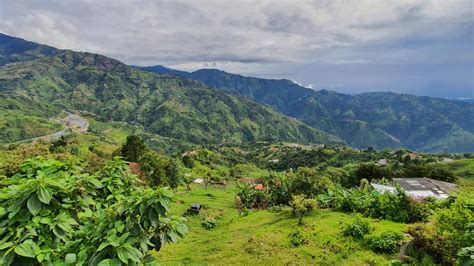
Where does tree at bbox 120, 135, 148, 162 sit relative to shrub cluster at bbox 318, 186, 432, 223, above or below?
below

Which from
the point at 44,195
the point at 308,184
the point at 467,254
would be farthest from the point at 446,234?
the point at 308,184

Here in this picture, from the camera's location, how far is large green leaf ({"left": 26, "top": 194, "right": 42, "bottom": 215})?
16.8 ft

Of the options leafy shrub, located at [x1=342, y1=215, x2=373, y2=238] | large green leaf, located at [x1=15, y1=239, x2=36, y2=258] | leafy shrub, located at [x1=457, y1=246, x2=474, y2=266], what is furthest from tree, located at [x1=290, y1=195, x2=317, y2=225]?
large green leaf, located at [x1=15, y1=239, x2=36, y2=258]

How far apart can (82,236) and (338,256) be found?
1766cm

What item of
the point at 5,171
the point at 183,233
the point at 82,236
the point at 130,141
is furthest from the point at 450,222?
the point at 130,141

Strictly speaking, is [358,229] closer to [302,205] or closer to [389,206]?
[389,206]

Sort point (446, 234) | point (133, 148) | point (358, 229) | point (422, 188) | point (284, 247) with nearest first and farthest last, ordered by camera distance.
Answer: point (446, 234) < point (358, 229) < point (284, 247) < point (422, 188) < point (133, 148)

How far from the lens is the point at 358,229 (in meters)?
22.2

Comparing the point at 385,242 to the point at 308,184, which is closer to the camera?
the point at 385,242

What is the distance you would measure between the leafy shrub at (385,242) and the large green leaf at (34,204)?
1910cm

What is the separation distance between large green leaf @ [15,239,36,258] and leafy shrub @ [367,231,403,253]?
19.1 meters

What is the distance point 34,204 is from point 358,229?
20818 mm

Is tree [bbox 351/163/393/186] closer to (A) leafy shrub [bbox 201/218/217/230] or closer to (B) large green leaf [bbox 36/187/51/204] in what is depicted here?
(A) leafy shrub [bbox 201/218/217/230]

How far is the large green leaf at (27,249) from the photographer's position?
15.3 ft
